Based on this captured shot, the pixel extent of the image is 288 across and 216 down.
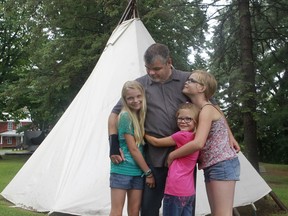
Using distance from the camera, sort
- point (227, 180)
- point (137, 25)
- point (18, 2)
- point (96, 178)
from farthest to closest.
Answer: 1. point (18, 2)
2. point (137, 25)
3. point (96, 178)
4. point (227, 180)

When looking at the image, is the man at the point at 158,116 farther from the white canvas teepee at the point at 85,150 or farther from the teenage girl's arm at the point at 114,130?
the white canvas teepee at the point at 85,150

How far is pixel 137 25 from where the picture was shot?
22.8ft

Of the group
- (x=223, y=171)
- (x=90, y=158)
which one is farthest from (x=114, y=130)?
(x=90, y=158)

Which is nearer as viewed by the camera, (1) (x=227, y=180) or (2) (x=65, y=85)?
(1) (x=227, y=180)

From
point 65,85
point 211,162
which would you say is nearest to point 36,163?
point 211,162

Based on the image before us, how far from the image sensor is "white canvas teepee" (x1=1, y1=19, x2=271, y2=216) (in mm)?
5617

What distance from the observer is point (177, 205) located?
333 centimetres

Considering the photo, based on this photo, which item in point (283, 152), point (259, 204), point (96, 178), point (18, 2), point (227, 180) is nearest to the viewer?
point (227, 180)

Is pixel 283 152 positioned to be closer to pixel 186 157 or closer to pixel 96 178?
pixel 96 178

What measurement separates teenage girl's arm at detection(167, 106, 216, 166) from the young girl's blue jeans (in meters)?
0.28

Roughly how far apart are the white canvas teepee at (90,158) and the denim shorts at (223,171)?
2.21 meters

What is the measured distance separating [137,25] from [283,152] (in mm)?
17787

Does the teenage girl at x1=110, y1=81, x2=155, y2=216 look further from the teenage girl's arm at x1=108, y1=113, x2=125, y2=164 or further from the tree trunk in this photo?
the tree trunk

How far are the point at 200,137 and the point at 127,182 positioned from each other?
0.70 metres
